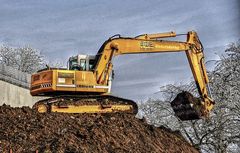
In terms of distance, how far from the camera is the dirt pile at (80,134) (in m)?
10.8

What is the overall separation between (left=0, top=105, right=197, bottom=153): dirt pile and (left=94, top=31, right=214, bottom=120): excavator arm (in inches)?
44.1

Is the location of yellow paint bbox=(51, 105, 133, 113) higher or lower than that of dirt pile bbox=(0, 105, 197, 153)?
higher

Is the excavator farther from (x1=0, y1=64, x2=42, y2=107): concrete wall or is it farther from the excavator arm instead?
(x1=0, y1=64, x2=42, y2=107): concrete wall

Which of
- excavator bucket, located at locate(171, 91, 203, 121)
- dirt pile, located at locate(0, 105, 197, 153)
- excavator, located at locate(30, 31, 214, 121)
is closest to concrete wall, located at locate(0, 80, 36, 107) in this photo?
excavator, located at locate(30, 31, 214, 121)

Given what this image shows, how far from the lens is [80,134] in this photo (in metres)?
11.9

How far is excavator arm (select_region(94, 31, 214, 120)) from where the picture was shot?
51.5 feet

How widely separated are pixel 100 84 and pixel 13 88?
6890 millimetres

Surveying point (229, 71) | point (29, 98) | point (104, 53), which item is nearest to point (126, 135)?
point (104, 53)

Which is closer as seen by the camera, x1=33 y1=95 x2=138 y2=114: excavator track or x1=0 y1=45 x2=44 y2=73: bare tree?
x1=33 y1=95 x2=138 y2=114: excavator track

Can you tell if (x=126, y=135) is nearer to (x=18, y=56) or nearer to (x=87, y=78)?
(x=87, y=78)

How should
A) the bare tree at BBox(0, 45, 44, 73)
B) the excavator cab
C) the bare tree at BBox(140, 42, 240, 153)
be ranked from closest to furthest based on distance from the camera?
1. the excavator cab
2. the bare tree at BBox(140, 42, 240, 153)
3. the bare tree at BBox(0, 45, 44, 73)

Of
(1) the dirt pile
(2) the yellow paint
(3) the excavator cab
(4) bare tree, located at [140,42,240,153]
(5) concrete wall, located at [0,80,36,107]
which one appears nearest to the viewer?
(1) the dirt pile

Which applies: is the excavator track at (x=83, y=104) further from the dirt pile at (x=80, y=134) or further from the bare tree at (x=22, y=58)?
the bare tree at (x=22, y=58)

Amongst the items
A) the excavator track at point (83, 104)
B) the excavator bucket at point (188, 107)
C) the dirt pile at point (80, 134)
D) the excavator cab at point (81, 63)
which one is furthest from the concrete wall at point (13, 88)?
the excavator bucket at point (188, 107)
